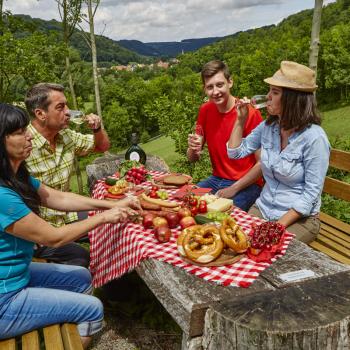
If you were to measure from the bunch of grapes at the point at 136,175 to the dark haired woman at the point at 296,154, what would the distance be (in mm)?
1263

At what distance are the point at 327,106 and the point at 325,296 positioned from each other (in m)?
34.7

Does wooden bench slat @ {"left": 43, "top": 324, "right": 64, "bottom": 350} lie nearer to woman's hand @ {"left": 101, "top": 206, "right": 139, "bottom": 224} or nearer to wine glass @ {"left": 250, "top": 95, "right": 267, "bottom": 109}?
woman's hand @ {"left": 101, "top": 206, "right": 139, "bottom": 224}

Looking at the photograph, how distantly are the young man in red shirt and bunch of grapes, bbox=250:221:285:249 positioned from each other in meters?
1.59

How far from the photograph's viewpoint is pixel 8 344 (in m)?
2.38

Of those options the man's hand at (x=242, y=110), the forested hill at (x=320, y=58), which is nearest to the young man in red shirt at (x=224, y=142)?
the man's hand at (x=242, y=110)

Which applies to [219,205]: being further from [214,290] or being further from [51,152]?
[51,152]

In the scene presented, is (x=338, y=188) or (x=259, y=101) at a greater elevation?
(x=259, y=101)

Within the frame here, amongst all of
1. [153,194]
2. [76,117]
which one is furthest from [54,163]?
[153,194]

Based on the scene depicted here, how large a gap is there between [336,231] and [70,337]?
101 inches

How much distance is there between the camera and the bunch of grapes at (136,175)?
3.98 m

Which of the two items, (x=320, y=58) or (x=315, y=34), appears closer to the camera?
(x=315, y=34)

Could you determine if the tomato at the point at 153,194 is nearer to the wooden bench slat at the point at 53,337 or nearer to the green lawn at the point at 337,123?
the wooden bench slat at the point at 53,337

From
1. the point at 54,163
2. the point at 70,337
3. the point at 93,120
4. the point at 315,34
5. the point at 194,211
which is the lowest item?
the point at 70,337

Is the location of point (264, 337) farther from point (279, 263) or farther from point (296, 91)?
point (296, 91)
